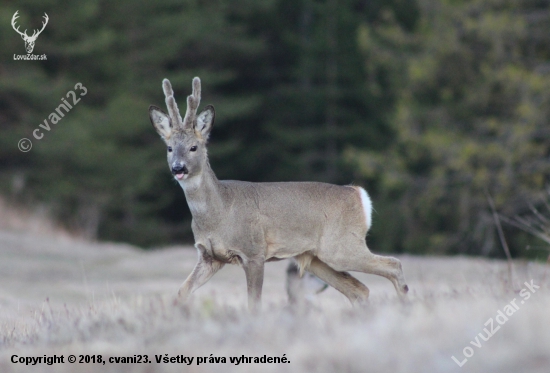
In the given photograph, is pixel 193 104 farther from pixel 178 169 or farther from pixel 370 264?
pixel 370 264

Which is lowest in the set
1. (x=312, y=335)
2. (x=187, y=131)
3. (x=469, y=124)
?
(x=469, y=124)

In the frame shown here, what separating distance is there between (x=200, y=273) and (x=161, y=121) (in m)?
1.42

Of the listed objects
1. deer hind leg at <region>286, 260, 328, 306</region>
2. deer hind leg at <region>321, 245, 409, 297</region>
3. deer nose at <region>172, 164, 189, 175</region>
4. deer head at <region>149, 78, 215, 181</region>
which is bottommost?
deer hind leg at <region>286, 260, 328, 306</region>

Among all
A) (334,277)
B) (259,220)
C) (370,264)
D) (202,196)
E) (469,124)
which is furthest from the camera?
(469,124)

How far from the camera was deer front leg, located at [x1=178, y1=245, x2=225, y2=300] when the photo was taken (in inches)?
313

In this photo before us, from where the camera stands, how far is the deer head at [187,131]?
8.04m

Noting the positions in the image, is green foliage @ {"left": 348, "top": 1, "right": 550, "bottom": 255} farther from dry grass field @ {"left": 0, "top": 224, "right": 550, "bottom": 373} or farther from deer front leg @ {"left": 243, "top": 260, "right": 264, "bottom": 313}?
dry grass field @ {"left": 0, "top": 224, "right": 550, "bottom": 373}

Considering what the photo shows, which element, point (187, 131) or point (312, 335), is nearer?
point (312, 335)

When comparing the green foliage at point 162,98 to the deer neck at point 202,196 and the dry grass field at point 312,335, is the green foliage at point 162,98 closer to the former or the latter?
the deer neck at point 202,196

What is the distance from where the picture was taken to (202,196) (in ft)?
26.6

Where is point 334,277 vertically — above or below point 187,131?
below

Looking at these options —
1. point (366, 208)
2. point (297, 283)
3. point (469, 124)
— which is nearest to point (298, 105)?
point (469, 124)

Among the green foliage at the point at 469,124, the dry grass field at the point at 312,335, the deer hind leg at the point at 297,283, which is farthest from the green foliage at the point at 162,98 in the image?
the dry grass field at the point at 312,335

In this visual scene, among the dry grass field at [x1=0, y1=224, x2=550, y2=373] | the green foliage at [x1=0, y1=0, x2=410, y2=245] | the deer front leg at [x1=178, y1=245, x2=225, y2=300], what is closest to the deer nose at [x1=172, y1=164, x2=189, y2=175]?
the deer front leg at [x1=178, y1=245, x2=225, y2=300]
